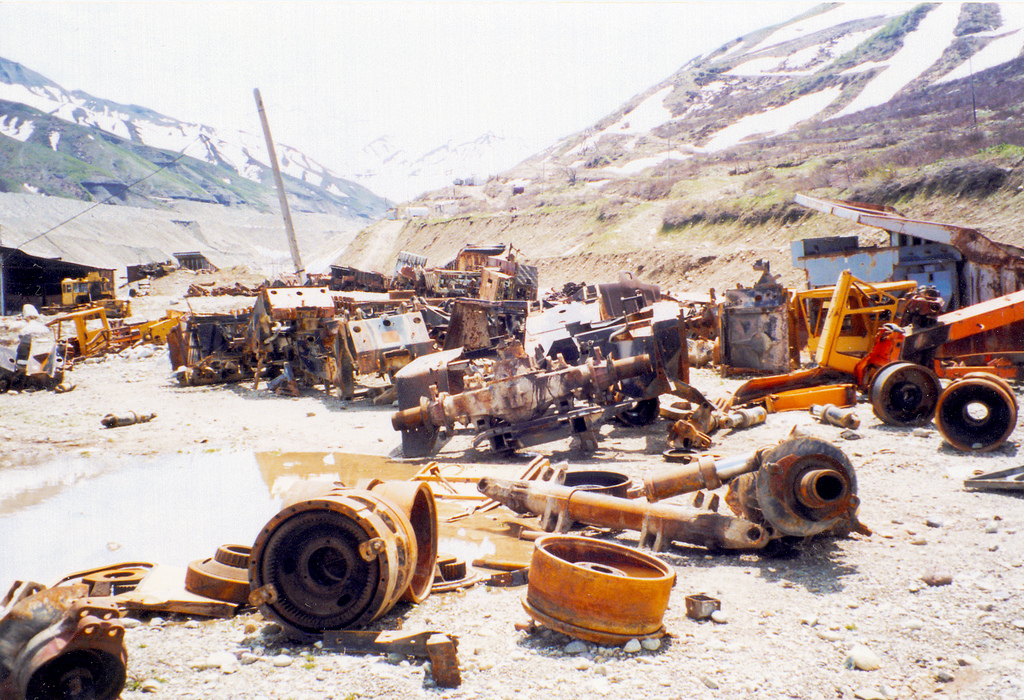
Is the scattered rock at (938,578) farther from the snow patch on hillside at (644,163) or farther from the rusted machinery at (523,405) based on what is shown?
the snow patch on hillside at (644,163)

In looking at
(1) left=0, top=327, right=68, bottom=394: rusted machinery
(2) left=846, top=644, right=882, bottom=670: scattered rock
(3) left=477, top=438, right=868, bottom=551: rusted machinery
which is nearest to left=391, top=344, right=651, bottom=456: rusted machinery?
(3) left=477, top=438, right=868, bottom=551: rusted machinery

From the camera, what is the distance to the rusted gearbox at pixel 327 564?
10.4 feet

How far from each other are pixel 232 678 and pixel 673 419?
612 centimetres

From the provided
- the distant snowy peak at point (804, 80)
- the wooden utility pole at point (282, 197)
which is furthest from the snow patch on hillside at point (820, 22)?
the wooden utility pole at point (282, 197)

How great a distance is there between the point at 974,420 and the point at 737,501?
3.22m

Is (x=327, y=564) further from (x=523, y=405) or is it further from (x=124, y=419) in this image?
(x=124, y=419)

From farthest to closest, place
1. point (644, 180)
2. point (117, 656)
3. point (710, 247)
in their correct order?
point (644, 180)
point (710, 247)
point (117, 656)

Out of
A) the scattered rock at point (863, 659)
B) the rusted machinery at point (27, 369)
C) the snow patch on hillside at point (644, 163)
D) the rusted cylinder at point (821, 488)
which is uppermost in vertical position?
the snow patch on hillside at point (644, 163)

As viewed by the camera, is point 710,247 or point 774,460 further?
point 710,247

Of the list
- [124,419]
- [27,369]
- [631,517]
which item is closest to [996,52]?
[631,517]

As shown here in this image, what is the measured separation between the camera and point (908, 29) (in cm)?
6009

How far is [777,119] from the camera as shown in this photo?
5197 centimetres

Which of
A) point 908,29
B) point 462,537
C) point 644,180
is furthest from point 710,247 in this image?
point 908,29

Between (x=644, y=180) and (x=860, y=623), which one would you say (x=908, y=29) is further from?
(x=860, y=623)
